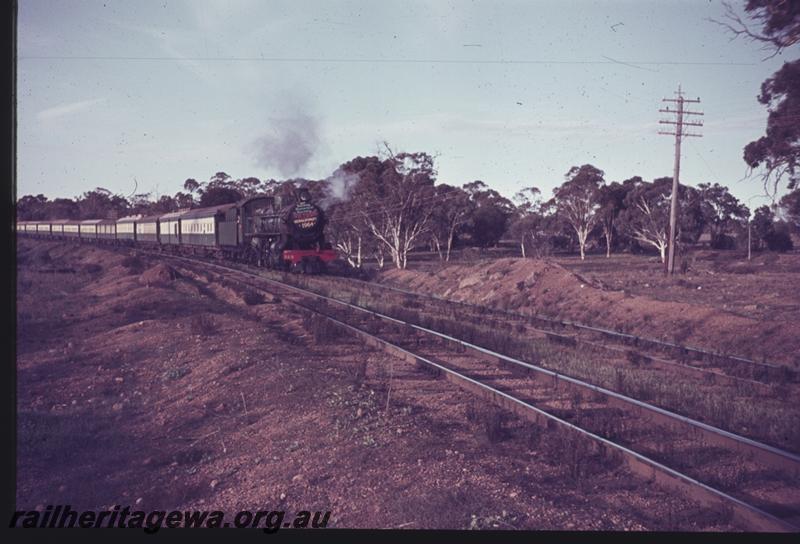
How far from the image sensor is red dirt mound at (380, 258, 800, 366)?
1252 cm

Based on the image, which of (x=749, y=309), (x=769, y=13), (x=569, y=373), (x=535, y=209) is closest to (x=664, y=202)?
(x=535, y=209)

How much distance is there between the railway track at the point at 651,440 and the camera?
4.95 meters

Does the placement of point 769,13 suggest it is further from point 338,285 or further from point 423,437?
point 338,285

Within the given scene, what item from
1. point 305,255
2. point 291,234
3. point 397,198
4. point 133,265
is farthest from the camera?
point 397,198

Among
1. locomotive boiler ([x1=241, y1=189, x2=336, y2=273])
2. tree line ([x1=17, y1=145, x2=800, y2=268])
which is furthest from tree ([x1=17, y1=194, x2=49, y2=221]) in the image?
locomotive boiler ([x1=241, y1=189, x2=336, y2=273])

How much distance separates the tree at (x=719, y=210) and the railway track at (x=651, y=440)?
5768cm

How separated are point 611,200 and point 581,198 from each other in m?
3.53

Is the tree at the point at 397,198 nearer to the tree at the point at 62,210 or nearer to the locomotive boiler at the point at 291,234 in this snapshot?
the locomotive boiler at the point at 291,234

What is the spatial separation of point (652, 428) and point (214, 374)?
6586 mm

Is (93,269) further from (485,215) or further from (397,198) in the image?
(485,215)

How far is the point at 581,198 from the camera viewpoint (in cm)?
6128

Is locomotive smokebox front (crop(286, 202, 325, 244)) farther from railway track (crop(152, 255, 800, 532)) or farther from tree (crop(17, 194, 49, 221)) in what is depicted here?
tree (crop(17, 194, 49, 221))

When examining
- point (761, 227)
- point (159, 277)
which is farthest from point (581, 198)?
point (159, 277)

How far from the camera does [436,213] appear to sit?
49281 mm
